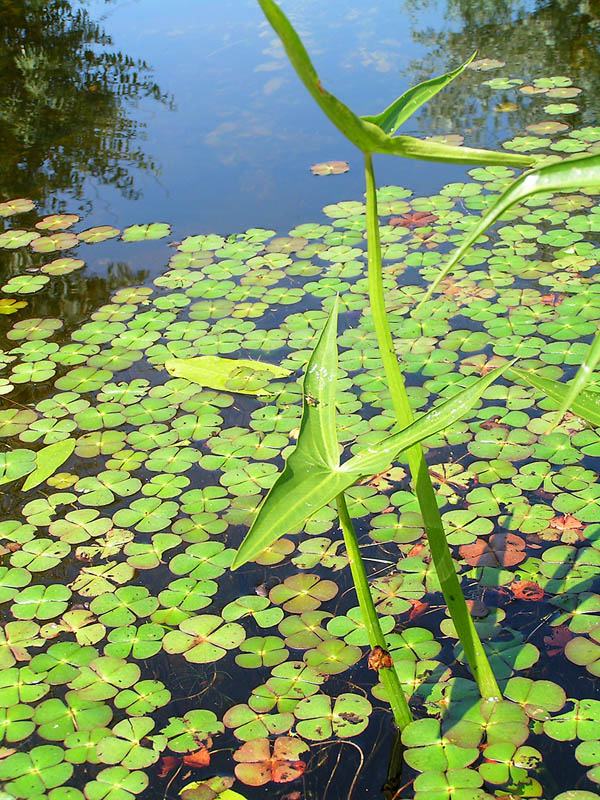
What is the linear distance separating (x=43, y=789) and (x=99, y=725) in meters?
0.14

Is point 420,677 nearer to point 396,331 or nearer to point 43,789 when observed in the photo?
point 43,789

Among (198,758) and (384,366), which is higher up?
(384,366)

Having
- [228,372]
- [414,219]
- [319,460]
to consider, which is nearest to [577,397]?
[319,460]

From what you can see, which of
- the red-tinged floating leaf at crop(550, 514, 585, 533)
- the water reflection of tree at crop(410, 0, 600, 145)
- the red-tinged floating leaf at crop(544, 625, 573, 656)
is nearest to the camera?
the red-tinged floating leaf at crop(544, 625, 573, 656)

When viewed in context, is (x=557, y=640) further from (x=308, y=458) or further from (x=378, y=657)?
(x=308, y=458)

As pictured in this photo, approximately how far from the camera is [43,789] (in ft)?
4.50

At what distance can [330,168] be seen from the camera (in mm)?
3553

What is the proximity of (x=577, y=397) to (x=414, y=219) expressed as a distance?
198cm

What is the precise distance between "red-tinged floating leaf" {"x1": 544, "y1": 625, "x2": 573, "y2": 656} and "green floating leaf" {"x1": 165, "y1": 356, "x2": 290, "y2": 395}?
1.06 meters

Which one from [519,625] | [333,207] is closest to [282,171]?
[333,207]

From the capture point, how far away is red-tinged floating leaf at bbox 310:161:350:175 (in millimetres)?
3525

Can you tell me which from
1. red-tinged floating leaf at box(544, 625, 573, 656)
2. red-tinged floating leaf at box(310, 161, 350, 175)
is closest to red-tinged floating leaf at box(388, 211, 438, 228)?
red-tinged floating leaf at box(310, 161, 350, 175)

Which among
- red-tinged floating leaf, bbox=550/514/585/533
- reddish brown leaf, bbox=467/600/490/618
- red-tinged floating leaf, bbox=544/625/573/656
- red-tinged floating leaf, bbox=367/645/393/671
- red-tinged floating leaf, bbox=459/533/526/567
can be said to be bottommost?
red-tinged floating leaf, bbox=544/625/573/656

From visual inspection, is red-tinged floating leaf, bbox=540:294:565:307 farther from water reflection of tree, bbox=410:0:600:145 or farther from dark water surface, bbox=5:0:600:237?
water reflection of tree, bbox=410:0:600:145
